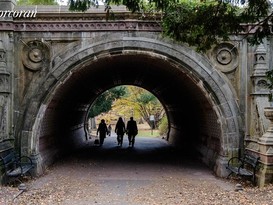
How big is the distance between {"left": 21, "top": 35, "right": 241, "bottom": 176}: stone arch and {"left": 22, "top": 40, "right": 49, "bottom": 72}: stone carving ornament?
1.16 feet

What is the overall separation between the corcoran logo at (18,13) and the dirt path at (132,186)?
4617 millimetres

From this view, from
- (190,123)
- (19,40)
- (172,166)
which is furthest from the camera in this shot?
(190,123)

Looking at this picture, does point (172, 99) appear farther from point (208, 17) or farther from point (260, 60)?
point (208, 17)

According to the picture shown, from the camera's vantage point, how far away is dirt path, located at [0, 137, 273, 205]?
932 cm

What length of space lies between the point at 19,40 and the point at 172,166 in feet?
20.9

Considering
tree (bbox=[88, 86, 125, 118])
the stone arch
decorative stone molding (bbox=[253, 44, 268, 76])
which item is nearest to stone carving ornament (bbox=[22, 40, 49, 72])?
the stone arch

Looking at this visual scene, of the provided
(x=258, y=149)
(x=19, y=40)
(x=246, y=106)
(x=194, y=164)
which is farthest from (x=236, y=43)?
(x=19, y=40)

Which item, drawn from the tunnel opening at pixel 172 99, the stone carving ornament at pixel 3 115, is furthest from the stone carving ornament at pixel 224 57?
the stone carving ornament at pixel 3 115

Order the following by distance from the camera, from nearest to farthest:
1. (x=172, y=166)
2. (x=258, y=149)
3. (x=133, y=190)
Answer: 1. (x=133, y=190)
2. (x=258, y=149)
3. (x=172, y=166)

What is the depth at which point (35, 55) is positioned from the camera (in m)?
12.5

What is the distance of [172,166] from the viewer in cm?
1447

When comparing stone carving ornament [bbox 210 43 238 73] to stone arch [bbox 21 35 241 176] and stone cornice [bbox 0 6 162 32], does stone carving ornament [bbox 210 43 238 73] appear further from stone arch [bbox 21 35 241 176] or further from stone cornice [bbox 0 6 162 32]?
stone cornice [bbox 0 6 162 32]

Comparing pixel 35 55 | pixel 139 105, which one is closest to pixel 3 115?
pixel 35 55

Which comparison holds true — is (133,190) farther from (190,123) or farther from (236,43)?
(190,123)
